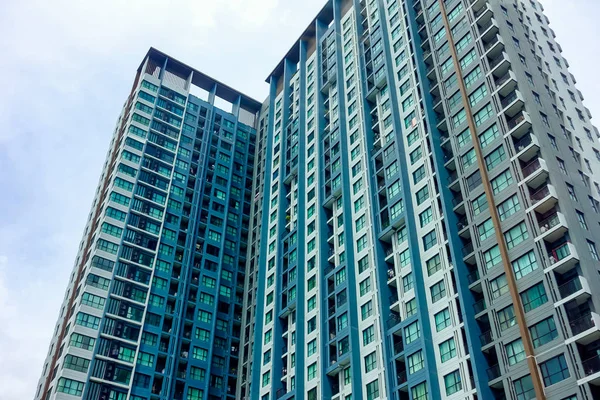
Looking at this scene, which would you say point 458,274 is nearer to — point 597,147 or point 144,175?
point 597,147

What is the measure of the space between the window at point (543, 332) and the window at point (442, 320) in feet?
26.8

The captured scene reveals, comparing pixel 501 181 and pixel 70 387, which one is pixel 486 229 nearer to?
pixel 501 181

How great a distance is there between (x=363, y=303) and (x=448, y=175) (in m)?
14.6

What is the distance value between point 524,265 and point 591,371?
10009mm

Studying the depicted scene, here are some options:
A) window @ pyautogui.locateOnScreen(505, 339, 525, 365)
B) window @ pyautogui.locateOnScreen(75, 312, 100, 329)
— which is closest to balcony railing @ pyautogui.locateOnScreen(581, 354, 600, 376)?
window @ pyautogui.locateOnScreen(505, 339, 525, 365)

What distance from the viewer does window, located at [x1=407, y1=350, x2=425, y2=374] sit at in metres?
54.4

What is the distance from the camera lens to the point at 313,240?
252 feet

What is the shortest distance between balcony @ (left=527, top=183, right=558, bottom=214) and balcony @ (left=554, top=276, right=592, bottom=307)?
23.1 feet

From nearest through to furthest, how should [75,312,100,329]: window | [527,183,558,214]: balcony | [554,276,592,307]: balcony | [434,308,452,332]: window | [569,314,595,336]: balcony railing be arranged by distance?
1. [569,314,595,336]: balcony railing
2. [554,276,592,307]: balcony
3. [527,183,558,214]: balcony
4. [434,308,452,332]: window
5. [75,312,100,329]: window

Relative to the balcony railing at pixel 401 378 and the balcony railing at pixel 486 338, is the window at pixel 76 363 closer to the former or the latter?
the balcony railing at pixel 401 378

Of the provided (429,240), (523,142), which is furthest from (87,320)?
(523,142)

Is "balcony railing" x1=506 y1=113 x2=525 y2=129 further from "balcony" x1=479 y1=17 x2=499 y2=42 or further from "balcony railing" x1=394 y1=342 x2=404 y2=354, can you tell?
"balcony railing" x1=394 y1=342 x2=404 y2=354

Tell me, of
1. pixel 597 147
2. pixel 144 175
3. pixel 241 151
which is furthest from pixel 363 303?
pixel 241 151

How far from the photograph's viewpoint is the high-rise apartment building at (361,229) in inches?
2018
